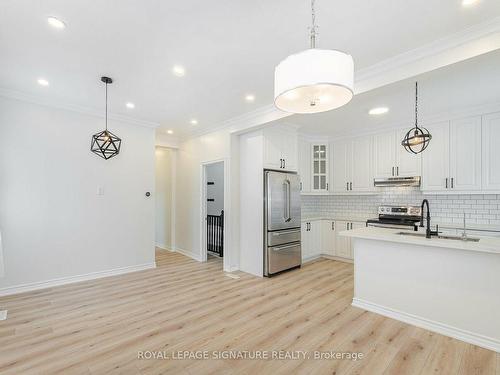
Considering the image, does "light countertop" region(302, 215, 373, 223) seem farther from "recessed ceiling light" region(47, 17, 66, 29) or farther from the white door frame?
"recessed ceiling light" region(47, 17, 66, 29)

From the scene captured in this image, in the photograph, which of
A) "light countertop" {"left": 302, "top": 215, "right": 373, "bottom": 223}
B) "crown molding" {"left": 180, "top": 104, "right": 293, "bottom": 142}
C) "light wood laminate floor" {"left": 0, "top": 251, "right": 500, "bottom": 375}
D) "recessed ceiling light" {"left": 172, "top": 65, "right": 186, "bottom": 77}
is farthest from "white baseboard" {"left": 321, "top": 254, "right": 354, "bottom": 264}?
"recessed ceiling light" {"left": 172, "top": 65, "right": 186, "bottom": 77}

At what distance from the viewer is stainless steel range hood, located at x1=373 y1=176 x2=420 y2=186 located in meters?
4.51

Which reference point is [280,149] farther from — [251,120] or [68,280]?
[68,280]

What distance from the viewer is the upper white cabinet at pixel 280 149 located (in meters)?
4.50

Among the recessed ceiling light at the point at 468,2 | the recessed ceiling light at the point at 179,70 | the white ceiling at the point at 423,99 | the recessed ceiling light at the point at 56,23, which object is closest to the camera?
the recessed ceiling light at the point at 468,2

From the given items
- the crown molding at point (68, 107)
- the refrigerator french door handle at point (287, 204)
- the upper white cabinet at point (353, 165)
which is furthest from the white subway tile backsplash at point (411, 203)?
the crown molding at point (68, 107)

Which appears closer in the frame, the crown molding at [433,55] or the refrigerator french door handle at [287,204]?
the crown molding at [433,55]

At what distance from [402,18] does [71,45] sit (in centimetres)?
288

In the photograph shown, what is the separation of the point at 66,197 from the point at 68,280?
1273mm

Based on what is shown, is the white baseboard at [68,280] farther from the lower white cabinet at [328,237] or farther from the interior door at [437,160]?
the interior door at [437,160]

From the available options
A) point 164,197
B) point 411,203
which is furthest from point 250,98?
point 164,197

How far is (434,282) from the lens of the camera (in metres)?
2.66

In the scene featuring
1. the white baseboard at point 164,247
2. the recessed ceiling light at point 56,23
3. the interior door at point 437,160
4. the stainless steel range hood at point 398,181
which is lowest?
the white baseboard at point 164,247

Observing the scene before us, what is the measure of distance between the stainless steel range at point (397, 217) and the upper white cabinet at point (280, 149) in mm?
1878
